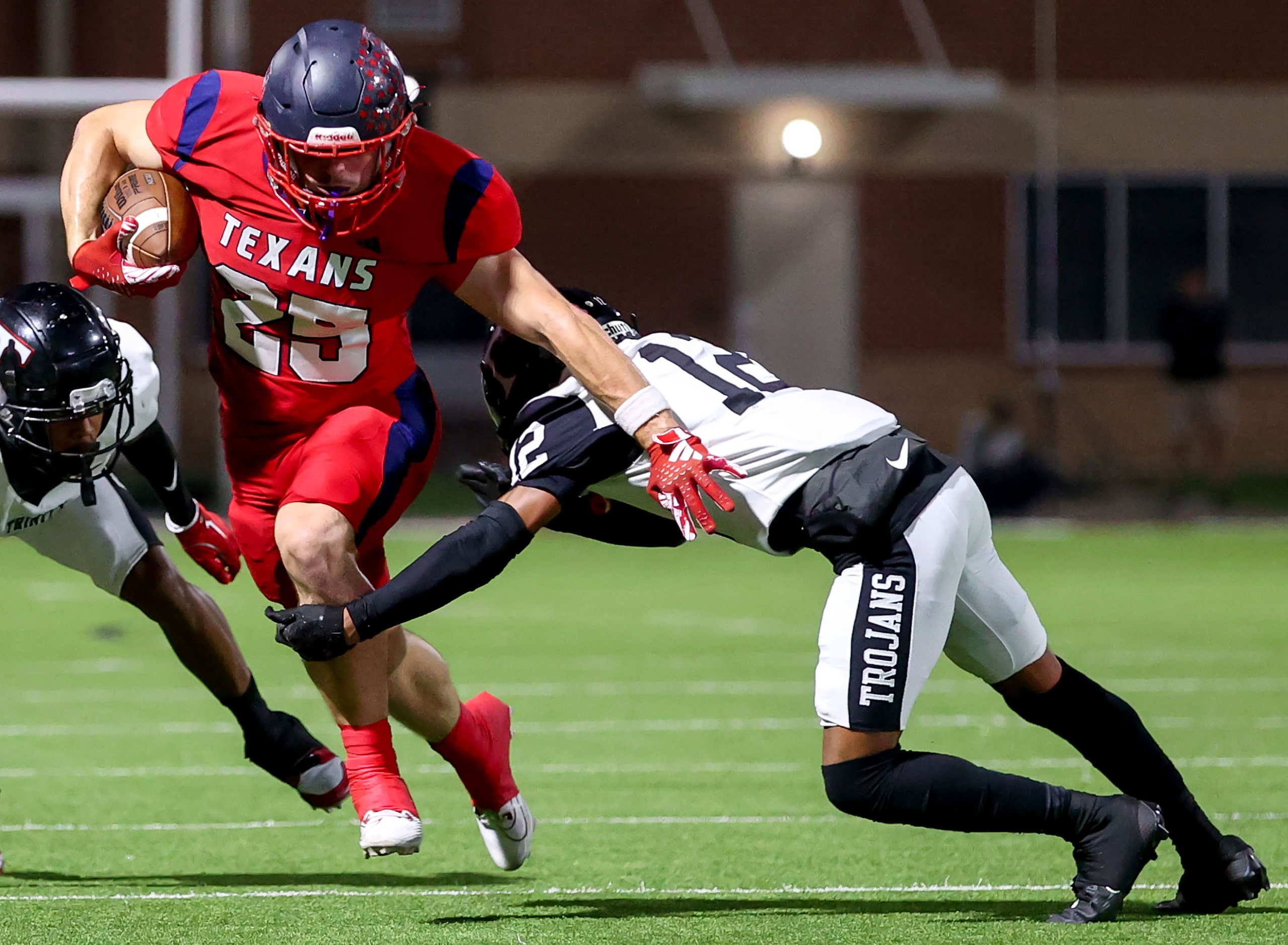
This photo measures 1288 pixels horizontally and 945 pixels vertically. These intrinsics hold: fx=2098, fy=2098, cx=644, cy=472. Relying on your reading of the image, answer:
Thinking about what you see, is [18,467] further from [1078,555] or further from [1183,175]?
[1183,175]

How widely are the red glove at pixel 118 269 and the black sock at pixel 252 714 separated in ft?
3.73

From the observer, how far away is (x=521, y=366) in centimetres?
438

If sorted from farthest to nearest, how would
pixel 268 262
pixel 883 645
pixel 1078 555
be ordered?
1. pixel 1078 555
2. pixel 268 262
3. pixel 883 645

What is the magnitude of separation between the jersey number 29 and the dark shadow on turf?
1.13m

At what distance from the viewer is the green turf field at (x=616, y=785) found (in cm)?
420

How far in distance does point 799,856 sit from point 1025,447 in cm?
1172

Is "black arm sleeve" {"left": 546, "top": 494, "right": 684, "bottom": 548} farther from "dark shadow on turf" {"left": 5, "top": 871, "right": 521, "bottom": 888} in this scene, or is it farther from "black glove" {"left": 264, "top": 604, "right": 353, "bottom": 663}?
"dark shadow on turf" {"left": 5, "top": 871, "right": 521, "bottom": 888}

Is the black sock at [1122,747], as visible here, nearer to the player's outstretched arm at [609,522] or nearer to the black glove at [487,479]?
the player's outstretched arm at [609,522]

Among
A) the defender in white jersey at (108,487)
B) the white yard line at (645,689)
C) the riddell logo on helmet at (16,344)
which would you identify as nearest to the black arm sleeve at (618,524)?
the defender in white jersey at (108,487)

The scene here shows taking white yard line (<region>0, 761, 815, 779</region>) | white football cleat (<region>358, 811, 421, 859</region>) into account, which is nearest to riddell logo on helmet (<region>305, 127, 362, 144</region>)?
white football cleat (<region>358, 811, 421, 859</region>)

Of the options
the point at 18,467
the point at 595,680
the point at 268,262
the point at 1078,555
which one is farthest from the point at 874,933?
the point at 1078,555

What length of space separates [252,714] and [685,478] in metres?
1.63

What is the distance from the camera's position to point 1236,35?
19031 mm

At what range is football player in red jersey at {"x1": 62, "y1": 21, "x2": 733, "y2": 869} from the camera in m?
4.10
